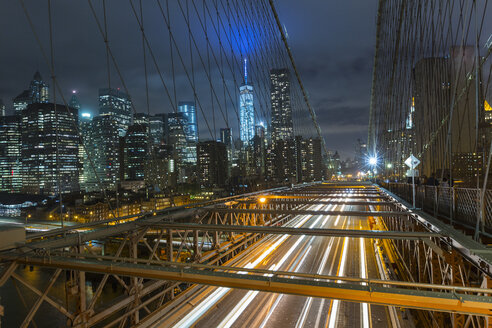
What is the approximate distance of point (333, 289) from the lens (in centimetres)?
336

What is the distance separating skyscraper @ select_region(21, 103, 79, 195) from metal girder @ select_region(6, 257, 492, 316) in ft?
54.4

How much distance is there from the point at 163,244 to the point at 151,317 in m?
51.9

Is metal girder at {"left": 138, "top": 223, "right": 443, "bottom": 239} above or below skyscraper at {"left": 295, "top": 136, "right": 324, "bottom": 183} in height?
below

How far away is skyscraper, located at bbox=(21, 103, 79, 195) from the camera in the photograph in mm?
22172

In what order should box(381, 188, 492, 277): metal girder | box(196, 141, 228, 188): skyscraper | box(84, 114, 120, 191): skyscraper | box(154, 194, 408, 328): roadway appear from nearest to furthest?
1. box(381, 188, 492, 277): metal girder
2. box(154, 194, 408, 328): roadway
3. box(196, 141, 228, 188): skyscraper
4. box(84, 114, 120, 191): skyscraper

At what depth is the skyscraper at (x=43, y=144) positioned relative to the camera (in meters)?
22.2

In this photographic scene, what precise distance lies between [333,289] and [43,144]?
3599 centimetres

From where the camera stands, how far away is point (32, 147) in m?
36.8

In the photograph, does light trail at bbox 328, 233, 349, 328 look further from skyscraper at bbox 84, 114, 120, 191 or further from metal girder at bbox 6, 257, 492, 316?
skyscraper at bbox 84, 114, 120, 191

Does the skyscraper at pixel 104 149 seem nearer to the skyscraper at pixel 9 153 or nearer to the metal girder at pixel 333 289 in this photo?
the skyscraper at pixel 9 153

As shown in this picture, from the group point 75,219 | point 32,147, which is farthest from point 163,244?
point 32,147

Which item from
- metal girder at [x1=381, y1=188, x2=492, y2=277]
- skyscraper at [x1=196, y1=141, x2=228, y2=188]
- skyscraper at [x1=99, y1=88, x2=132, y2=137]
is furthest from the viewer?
skyscraper at [x1=196, y1=141, x2=228, y2=188]

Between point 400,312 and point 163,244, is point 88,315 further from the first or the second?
point 163,244

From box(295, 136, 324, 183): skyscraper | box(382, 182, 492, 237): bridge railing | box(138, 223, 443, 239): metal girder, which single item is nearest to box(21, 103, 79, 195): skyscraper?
box(138, 223, 443, 239): metal girder
